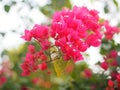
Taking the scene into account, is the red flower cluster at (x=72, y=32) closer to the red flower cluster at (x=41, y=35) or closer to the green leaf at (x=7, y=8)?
the red flower cluster at (x=41, y=35)

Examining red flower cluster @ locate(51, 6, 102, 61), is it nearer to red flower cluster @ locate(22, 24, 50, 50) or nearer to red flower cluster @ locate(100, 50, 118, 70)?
red flower cluster @ locate(22, 24, 50, 50)

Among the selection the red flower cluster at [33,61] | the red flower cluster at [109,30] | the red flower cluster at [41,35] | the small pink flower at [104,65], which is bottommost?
the red flower cluster at [33,61]

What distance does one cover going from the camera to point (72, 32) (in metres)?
1.66

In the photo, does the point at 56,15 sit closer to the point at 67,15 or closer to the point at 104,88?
the point at 67,15

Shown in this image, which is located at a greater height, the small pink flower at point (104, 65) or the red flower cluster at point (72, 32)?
the small pink flower at point (104, 65)

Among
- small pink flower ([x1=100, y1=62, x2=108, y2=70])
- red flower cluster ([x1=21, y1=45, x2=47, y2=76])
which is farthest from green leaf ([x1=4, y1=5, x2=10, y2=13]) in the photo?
small pink flower ([x1=100, y1=62, x2=108, y2=70])

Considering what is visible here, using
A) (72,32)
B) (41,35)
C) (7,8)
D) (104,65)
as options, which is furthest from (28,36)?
(104,65)

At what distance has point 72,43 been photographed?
1.68 m

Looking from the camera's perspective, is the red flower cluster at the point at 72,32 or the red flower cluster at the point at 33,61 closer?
the red flower cluster at the point at 72,32

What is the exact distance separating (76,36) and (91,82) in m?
1.35

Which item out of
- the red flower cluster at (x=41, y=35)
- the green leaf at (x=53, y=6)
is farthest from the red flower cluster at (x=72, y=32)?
the green leaf at (x=53, y=6)

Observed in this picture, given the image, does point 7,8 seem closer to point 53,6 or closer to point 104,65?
point 53,6

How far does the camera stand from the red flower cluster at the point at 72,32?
1646mm

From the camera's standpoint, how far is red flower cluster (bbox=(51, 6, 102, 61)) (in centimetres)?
165
